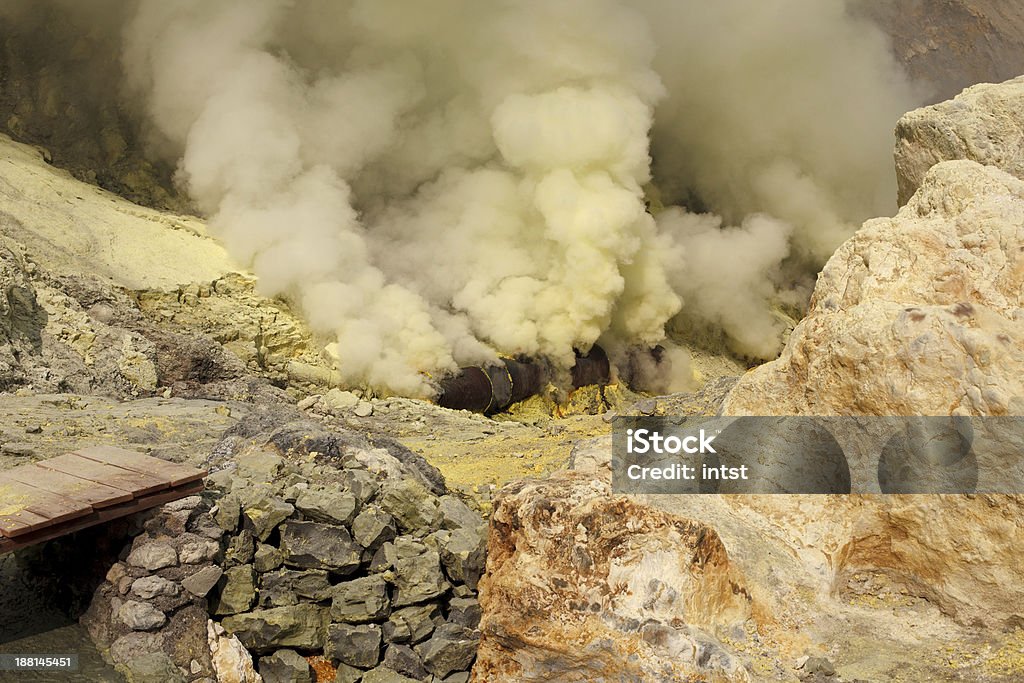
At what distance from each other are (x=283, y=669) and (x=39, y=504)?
122 centimetres

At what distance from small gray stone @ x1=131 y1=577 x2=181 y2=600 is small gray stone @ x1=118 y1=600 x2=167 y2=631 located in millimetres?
36

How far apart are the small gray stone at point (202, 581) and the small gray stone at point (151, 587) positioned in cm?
7

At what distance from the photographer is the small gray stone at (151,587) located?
3793 millimetres

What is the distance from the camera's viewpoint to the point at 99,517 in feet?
12.2

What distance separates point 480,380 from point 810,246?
6.78 metres

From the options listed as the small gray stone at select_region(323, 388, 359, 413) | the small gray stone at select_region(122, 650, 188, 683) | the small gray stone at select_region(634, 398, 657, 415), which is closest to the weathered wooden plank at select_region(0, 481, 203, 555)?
the small gray stone at select_region(122, 650, 188, 683)

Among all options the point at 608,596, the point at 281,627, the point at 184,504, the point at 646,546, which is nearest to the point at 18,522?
the point at 184,504

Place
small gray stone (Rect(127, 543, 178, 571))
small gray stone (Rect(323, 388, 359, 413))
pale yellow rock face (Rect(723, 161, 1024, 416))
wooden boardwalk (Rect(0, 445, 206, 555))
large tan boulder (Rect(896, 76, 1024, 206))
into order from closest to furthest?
pale yellow rock face (Rect(723, 161, 1024, 416)) < wooden boardwalk (Rect(0, 445, 206, 555)) < small gray stone (Rect(127, 543, 178, 571)) < large tan boulder (Rect(896, 76, 1024, 206)) < small gray stone (Rect(323, 388, 359, 413))

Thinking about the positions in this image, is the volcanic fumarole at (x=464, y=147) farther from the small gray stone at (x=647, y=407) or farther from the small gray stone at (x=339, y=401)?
the small gray stone at (x=647, y=407)

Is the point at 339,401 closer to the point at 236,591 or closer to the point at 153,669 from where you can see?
the point at 236,591

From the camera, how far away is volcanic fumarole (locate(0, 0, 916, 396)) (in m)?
10.4

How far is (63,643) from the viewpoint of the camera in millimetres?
3719

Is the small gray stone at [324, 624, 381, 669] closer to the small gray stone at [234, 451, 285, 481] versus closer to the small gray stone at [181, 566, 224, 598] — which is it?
the small gray stone at [181, 566, 224, 598]

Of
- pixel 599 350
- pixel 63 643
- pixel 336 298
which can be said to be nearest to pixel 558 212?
pixel 599 350
